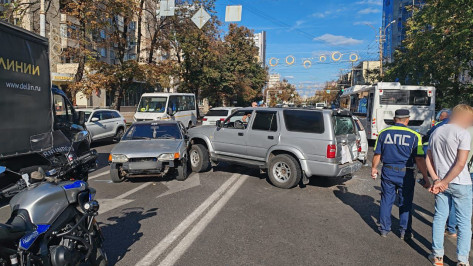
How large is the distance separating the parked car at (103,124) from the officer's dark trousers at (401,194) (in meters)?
12.5

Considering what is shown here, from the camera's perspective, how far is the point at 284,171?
773cm

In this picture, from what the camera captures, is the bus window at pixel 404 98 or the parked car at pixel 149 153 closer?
the parked car at pixel 149 153

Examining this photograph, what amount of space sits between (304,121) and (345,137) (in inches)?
39.4

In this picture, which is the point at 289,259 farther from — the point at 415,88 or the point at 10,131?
the point at 415,88

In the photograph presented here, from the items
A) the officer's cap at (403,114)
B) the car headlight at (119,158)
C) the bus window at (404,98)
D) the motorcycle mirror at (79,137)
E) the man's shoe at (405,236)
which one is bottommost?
the man's shoe at (405,236)

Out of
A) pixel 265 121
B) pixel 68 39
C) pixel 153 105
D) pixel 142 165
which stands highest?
pixel 68 39

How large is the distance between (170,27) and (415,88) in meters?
17.8

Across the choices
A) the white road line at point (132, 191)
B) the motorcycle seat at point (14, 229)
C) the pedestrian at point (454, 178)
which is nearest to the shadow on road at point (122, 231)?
the white road line at point (132, 191)

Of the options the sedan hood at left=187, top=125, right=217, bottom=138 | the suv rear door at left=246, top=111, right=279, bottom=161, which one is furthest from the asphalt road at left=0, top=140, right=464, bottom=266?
the sedan hood at left=187, top=125, right=217, bottom=138

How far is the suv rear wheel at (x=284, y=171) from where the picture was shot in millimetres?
7488

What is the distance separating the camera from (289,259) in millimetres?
4047

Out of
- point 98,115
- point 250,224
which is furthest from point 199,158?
point 98,115

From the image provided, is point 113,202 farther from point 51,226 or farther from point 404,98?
point 404,98

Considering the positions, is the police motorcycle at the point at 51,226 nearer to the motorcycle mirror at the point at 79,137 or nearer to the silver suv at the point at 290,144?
the motorcycle mirror at the point at 79,137
